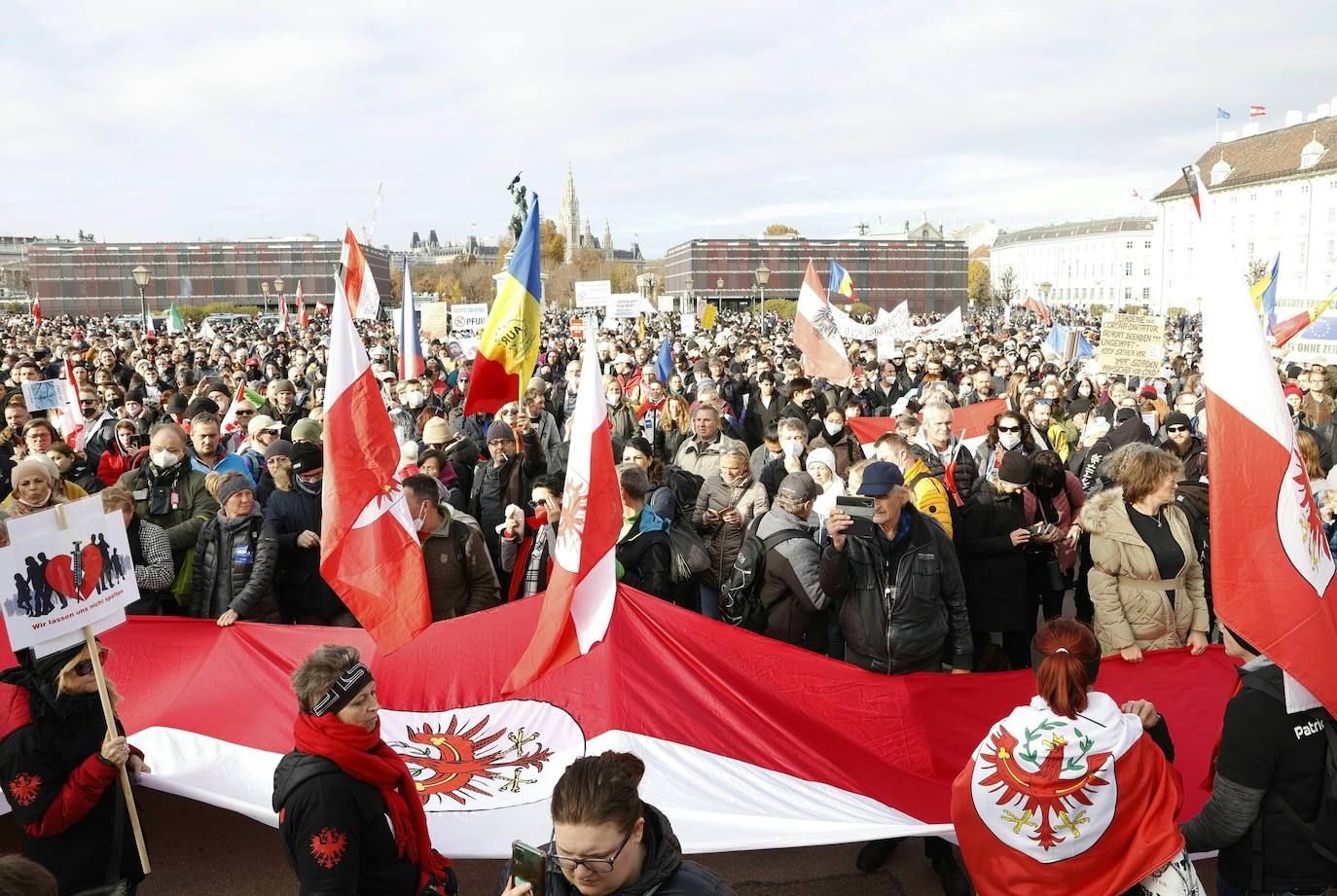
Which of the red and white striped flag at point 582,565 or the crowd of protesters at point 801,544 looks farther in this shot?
the red and white striped flag at point 582,565

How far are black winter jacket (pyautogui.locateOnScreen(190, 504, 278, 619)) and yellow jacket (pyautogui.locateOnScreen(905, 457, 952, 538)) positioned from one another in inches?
133

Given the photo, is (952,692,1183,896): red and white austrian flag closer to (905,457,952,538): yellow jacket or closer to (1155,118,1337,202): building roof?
(905,457,952,538): yellow jacket

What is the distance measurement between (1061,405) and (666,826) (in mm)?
8937

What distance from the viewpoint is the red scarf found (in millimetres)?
2643

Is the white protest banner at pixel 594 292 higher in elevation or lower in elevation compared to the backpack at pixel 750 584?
higher

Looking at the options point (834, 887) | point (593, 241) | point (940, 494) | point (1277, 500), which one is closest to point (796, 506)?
point (940, 494)

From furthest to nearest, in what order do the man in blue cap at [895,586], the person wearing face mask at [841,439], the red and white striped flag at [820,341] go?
the red and white striped flag at [820,341] → the person wearing face mask at [841,439] → the man in blue cap at [895,586]

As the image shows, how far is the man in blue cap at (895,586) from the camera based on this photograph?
4.14m

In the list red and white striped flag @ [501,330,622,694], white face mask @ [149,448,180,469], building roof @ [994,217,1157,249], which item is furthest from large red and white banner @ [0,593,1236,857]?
building roof @ [994,217,1157,249]

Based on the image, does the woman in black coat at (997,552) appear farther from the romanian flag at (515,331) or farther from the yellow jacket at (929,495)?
the romanian flag at (515,331)

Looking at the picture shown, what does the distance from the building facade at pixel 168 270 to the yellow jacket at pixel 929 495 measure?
95.7 m

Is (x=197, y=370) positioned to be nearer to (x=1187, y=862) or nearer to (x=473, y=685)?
(x=473, y=685)

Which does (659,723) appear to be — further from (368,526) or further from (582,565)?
(368,526)

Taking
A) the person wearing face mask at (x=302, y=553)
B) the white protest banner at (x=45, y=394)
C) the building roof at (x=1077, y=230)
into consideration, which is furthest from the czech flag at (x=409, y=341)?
the building roof at (x=1077, y=230)
